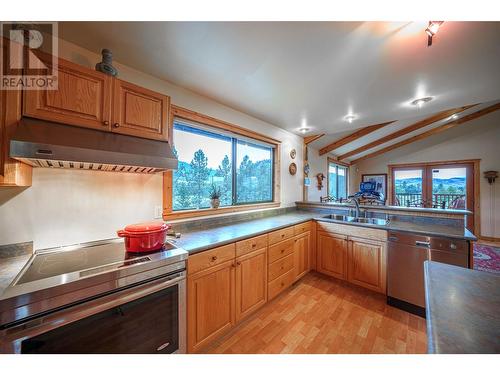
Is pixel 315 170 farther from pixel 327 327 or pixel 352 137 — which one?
pixel 327 327

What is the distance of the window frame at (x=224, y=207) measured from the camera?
5.95 ft

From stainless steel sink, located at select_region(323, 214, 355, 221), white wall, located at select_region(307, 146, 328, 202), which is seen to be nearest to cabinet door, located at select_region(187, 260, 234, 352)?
stainless steel sink, located at select_region(323, 214, 355, 221)

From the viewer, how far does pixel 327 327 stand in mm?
1769

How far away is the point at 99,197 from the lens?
A: 1456 mm

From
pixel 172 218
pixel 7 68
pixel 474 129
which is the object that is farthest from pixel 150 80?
pixel 474 129

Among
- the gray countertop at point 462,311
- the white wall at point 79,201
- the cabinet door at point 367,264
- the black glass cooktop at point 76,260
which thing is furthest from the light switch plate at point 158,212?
the cabinet door at point 367,264

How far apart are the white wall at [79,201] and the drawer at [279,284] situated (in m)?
1.45

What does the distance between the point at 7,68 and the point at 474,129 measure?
821 centimetres

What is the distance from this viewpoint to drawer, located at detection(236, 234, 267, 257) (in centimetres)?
172

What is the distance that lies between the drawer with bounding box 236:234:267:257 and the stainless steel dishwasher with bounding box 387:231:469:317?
4.83 feet

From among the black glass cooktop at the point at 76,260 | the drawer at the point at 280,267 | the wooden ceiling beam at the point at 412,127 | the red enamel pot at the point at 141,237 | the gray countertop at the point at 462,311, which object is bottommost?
the drawer at the point at 280,267

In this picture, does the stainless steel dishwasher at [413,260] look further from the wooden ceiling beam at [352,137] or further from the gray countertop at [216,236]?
the wooden ceiling beam at [352,137]

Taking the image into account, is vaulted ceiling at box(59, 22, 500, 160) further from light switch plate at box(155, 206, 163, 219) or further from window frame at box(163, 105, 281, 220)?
light switch plate at box(155, 206, 163, 219)
